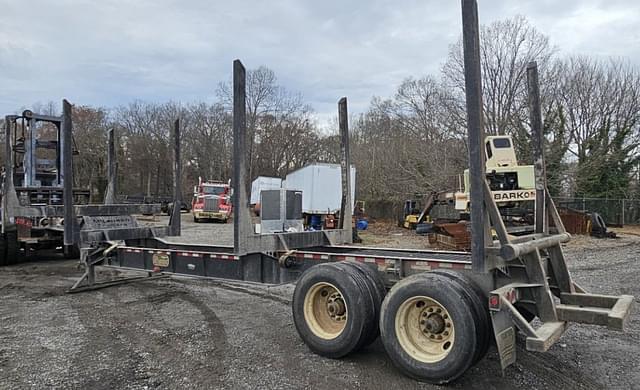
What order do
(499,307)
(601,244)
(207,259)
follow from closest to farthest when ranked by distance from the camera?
(499,307), (207,259), (601,244)

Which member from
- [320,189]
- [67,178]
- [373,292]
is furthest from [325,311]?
[320,189]

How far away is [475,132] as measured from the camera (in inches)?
162

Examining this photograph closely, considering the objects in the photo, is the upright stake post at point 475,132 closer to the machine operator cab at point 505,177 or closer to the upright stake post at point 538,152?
the upright stake post at point 538,152

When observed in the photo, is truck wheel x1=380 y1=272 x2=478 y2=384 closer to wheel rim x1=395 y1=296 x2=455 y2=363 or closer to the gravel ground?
wheel rim x1=395 y1=296 x2=455 y2=363

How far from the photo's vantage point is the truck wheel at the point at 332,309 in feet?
15.4

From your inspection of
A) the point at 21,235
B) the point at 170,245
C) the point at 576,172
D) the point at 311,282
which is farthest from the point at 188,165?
the point at 311,282

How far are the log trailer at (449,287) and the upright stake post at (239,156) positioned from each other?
13 millimetres

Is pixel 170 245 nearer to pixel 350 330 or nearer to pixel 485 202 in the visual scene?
pixel 350 330

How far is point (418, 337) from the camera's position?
4402 millimetres

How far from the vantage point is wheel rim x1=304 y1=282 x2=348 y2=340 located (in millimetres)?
4992

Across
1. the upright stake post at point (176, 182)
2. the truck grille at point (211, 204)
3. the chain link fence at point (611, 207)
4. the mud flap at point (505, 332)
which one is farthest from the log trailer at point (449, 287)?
the truck grille at point (211, 204)

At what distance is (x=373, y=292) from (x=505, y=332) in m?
1.31

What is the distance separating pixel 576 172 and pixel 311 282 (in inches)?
1058

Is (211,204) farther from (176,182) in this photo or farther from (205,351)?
(205,351)
